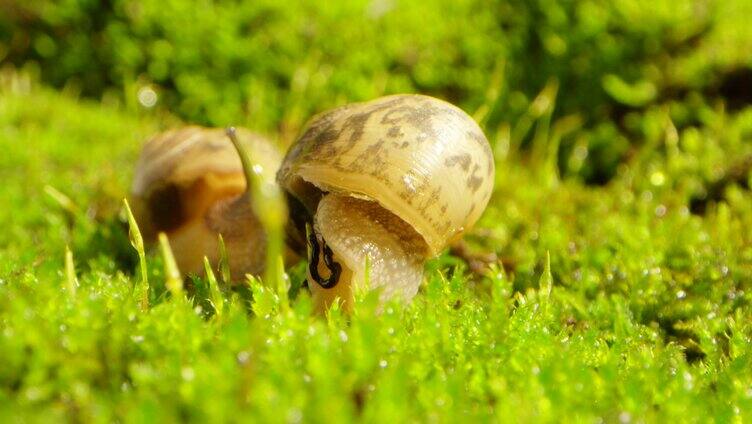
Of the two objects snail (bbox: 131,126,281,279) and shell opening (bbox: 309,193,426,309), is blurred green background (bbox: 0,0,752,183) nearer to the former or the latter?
snail (bbox: 131,126,281,279)

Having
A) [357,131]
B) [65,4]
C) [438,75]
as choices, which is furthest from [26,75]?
[357,131]

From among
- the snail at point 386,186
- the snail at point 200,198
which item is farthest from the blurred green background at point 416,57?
the snail at point 386,186

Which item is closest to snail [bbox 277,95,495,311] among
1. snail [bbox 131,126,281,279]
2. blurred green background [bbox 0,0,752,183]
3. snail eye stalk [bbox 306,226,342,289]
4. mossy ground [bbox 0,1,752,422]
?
snail eye stalk [bbox 306,226,342,289]

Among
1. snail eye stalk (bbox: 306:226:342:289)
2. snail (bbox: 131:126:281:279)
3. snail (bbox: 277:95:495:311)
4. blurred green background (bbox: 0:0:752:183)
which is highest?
snail (bbox: 277:95:495:311)

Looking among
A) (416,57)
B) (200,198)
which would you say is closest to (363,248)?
(200,198)


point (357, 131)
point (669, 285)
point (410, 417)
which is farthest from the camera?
point (669, 285)

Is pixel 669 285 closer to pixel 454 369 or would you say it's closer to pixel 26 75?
pixel 454 369

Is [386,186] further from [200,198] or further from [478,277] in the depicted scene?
[200,198]
